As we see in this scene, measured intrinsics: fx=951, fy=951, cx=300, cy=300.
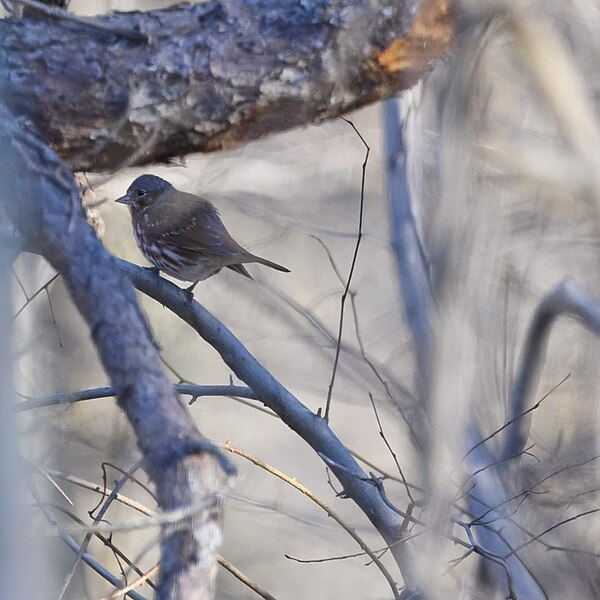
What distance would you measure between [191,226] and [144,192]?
47cm

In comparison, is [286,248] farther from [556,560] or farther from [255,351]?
[556,560]

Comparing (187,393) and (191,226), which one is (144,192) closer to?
(191,226)

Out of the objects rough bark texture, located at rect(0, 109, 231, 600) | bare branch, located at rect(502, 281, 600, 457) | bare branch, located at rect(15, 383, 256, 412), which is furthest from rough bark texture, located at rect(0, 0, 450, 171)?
rough bark texture, located at rect(0, 109, 231, 600)

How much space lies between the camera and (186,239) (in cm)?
427

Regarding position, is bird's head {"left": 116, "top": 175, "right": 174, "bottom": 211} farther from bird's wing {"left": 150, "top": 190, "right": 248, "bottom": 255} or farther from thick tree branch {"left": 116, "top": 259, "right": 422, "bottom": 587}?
thick tree branch {"left": 116, "top": 259, "right": 422, "bottom": 587}

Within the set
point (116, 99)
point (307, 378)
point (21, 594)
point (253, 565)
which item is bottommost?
point (21, 594)

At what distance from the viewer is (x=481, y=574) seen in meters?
4.13

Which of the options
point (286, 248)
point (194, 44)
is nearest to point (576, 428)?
point (194, 44)

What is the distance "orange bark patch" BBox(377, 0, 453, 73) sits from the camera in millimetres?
3504

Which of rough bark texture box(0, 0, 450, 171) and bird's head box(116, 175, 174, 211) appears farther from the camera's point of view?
bird's head box(116, 175, 174, 211)

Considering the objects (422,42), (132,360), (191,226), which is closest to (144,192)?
(191,226)

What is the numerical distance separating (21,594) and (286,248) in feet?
29.2

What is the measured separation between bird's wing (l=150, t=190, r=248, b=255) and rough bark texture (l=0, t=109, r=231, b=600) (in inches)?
100

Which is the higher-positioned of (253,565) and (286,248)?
(286,248)
